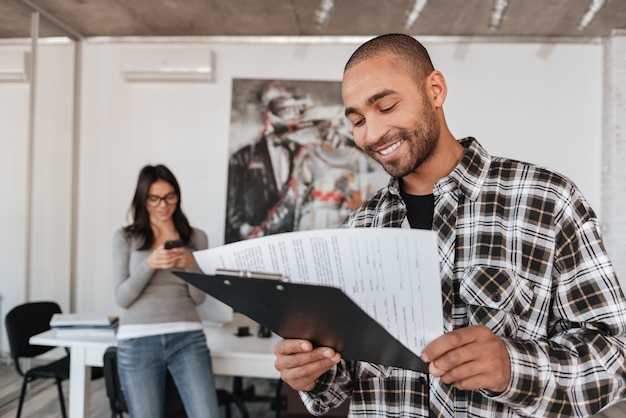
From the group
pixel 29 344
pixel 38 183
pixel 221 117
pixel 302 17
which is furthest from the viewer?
pixel 221 117

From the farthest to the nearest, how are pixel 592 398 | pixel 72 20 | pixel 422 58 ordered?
pixel 72 20
pixel 422 58
pixel 592 398

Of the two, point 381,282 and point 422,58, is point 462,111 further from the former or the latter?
point 381,282

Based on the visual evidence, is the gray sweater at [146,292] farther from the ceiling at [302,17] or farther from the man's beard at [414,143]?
the ceiling at [302,17]

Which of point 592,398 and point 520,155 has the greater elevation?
point 520,155

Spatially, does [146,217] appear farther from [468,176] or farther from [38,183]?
[38,183]

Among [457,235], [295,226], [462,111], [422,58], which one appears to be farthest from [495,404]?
[462,111]

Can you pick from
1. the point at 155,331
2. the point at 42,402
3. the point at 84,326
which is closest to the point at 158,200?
the point at 155,331

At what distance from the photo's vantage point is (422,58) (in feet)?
3.62

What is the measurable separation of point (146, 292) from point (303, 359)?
1857 millimetres

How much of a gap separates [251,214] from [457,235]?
4012 mm

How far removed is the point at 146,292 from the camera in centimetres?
255

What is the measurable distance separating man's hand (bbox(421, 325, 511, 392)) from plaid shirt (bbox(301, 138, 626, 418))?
0.06 metres

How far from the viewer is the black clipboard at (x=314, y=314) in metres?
0.68

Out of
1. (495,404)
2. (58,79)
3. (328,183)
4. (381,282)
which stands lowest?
(495,404)
